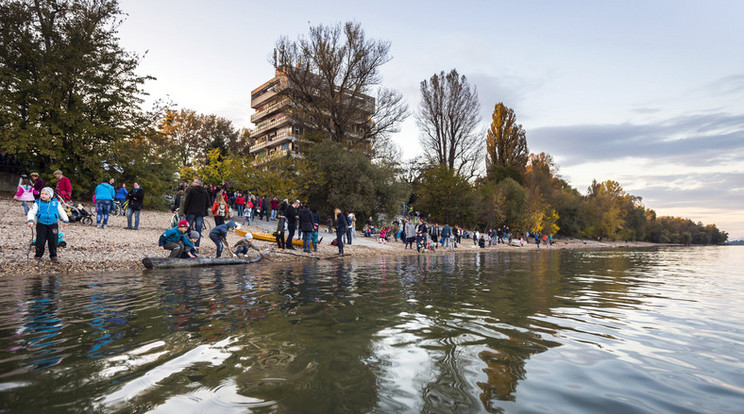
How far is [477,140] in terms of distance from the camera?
51.8m

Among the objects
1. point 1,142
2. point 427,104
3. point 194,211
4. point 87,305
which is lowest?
point 87,305

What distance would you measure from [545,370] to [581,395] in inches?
18.9

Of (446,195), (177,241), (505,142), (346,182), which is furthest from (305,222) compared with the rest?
(505,142)

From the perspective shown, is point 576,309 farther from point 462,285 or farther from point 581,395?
point 581,395

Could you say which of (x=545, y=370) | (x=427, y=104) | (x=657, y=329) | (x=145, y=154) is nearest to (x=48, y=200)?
(x=545, y=370)

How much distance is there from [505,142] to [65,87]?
5714cm

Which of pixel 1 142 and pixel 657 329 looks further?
pixel 1 142

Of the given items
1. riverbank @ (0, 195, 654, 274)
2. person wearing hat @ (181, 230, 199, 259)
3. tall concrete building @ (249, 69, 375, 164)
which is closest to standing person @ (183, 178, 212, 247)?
person wearing hat @ (181, 230, 199, 259)

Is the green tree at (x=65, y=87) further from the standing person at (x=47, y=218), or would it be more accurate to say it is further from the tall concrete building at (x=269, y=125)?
the tall concrete building at (x=269, y=125)

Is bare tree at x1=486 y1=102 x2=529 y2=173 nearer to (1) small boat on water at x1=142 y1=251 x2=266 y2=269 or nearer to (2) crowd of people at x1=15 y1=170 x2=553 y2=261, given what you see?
(2) crowd of people at x1=15 y1=170 x2=553 y2=261

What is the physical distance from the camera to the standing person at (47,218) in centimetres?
1039

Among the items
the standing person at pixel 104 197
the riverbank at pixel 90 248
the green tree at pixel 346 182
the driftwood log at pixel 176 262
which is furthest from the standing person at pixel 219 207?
the green tree at pixel 346 182

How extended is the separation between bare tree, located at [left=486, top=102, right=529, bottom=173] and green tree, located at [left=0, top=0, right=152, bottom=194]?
167 ft

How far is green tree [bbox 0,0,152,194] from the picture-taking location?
74.8 feet
